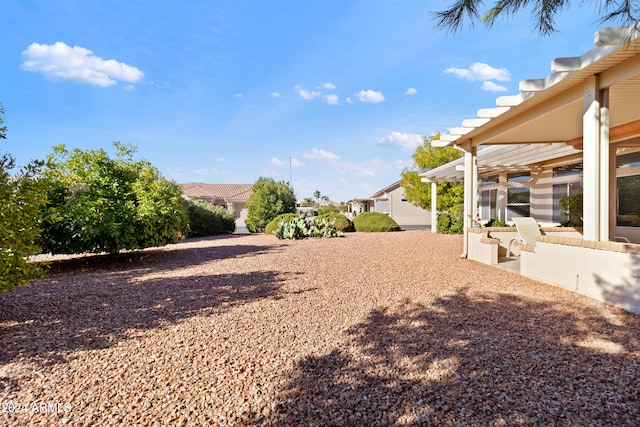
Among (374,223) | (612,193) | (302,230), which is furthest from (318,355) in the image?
(374,223)

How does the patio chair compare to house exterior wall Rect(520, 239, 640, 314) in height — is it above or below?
above

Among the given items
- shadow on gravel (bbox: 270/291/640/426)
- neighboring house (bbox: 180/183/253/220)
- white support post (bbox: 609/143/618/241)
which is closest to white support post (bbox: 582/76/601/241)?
shadow on gravel (bbox: 270/291/640/426)

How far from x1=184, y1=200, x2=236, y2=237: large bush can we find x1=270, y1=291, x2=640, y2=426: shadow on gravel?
1639 cm

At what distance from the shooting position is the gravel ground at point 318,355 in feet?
7.14

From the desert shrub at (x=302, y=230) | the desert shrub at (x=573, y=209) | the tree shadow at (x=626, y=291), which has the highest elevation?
the desert shrub at (x=573, y=209)

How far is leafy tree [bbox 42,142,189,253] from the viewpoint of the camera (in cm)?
754

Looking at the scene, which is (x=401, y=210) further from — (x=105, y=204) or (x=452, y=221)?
(x=105, y=204)

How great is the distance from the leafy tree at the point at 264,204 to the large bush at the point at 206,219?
4.78ft

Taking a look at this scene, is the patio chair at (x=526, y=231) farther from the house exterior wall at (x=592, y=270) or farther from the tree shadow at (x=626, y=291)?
the tree shadow at (x=626, y=291)

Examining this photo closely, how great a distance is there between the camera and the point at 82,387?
249 cm

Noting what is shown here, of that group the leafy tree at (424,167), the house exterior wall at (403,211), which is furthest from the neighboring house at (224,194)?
the leafy tree at (424,167)

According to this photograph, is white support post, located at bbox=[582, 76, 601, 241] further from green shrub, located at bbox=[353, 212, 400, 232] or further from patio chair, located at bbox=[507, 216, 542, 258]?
green shrub, located at bbox=[353, 212, 400, 232]

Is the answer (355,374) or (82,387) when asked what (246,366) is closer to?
(355,374)

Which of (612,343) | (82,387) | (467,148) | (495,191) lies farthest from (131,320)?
(495,191)
